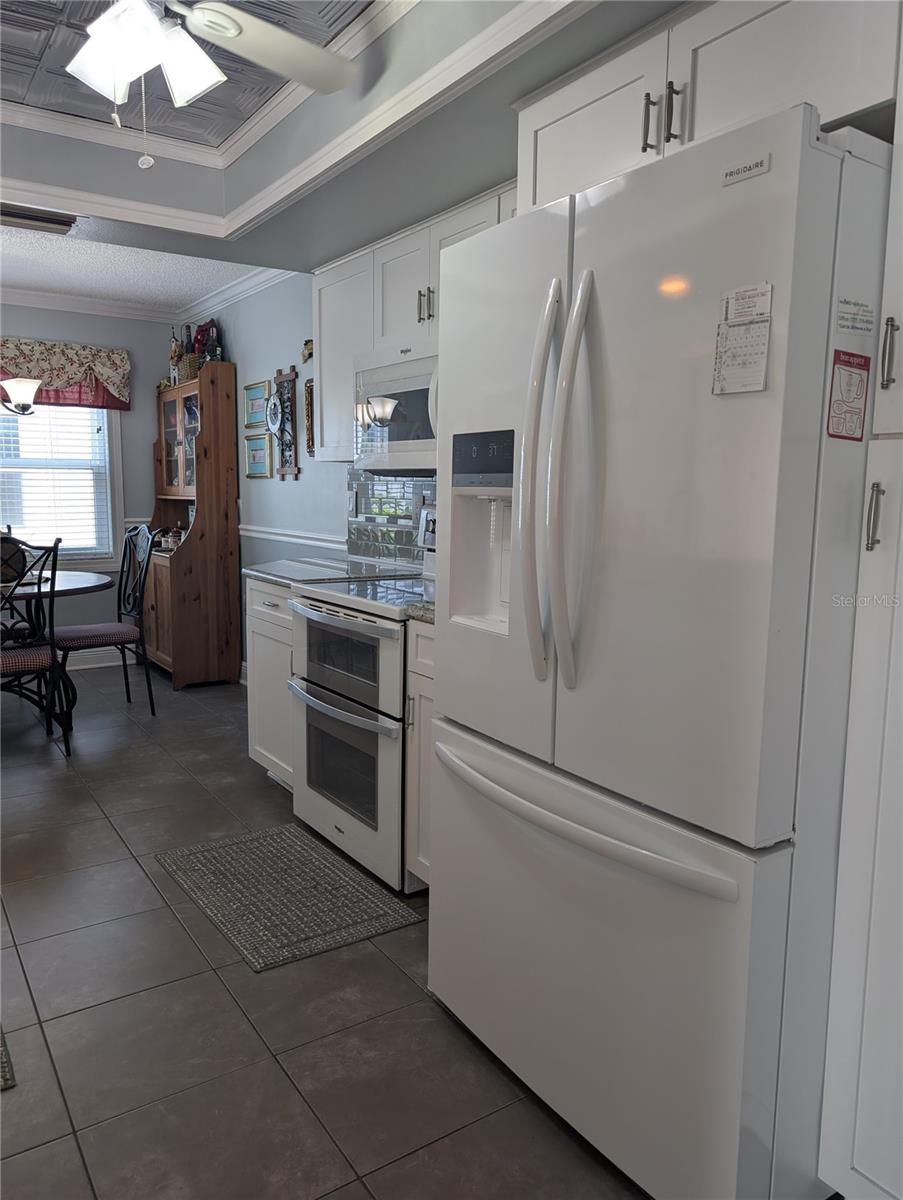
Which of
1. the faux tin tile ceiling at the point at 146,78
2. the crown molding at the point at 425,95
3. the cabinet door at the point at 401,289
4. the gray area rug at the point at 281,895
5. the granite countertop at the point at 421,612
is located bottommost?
the gray area rug at the point at 281,895

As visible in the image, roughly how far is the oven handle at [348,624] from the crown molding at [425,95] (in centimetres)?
142

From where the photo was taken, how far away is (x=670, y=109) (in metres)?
1.72

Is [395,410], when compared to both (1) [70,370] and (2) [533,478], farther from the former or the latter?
(1) [70,370]

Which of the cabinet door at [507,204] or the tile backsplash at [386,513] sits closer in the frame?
the cabinet door at [507,204]

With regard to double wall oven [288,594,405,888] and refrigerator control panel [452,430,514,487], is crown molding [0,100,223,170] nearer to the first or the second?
double wall oven [288,594,405,888]

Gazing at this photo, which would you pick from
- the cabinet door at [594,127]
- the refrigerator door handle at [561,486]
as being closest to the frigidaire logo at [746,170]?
the refrigerator door handle at [561,486]

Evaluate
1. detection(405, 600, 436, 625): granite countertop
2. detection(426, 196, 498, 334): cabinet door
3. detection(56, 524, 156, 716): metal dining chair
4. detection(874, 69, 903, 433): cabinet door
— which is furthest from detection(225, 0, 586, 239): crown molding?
detection(56, 524, 156, 716): metal dining chair

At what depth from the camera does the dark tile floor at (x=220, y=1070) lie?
5.34 feet

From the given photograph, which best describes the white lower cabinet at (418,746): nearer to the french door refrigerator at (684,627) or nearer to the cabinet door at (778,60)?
the french door refrigerator at (684,627)

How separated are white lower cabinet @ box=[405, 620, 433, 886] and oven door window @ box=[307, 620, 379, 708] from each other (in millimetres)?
177

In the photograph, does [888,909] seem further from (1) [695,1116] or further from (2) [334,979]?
(2) [334,979]

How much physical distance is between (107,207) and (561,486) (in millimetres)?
2540

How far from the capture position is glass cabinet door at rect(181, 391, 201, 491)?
557 centimetres

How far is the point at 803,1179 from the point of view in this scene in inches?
57.8
